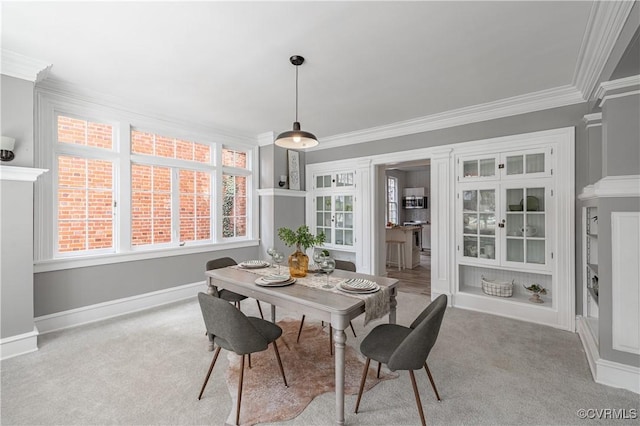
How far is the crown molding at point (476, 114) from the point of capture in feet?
10.7

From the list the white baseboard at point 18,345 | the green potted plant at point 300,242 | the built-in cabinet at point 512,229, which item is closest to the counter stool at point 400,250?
the built-in cabinet at point 512,229

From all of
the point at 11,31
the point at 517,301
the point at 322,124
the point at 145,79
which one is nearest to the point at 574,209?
the point at 517,301

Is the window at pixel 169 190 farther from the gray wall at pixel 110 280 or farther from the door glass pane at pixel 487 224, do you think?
the door glass pane at pixel 487 224

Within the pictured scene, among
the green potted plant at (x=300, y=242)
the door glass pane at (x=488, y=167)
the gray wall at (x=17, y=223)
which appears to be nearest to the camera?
the green potted plant at (x=300, y=242)

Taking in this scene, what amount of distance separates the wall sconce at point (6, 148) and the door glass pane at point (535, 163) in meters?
5.41

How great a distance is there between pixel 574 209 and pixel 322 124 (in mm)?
3392

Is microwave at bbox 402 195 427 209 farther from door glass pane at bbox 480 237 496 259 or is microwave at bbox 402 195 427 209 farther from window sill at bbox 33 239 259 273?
window sill at bbox 33 239 259 273

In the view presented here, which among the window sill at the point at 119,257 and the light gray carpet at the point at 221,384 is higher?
the window sill at the point at 119,257

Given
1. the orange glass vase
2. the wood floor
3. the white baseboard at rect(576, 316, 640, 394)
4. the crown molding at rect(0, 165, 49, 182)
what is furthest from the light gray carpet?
the wood floor

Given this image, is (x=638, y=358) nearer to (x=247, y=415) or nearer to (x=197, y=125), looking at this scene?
(x=247, y=415)

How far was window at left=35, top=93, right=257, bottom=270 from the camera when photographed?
3.19m

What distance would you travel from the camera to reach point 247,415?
1867mm

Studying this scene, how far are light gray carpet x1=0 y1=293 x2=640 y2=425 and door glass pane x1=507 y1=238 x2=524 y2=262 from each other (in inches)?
33.8

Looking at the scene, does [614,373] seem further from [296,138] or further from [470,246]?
[296,138]
